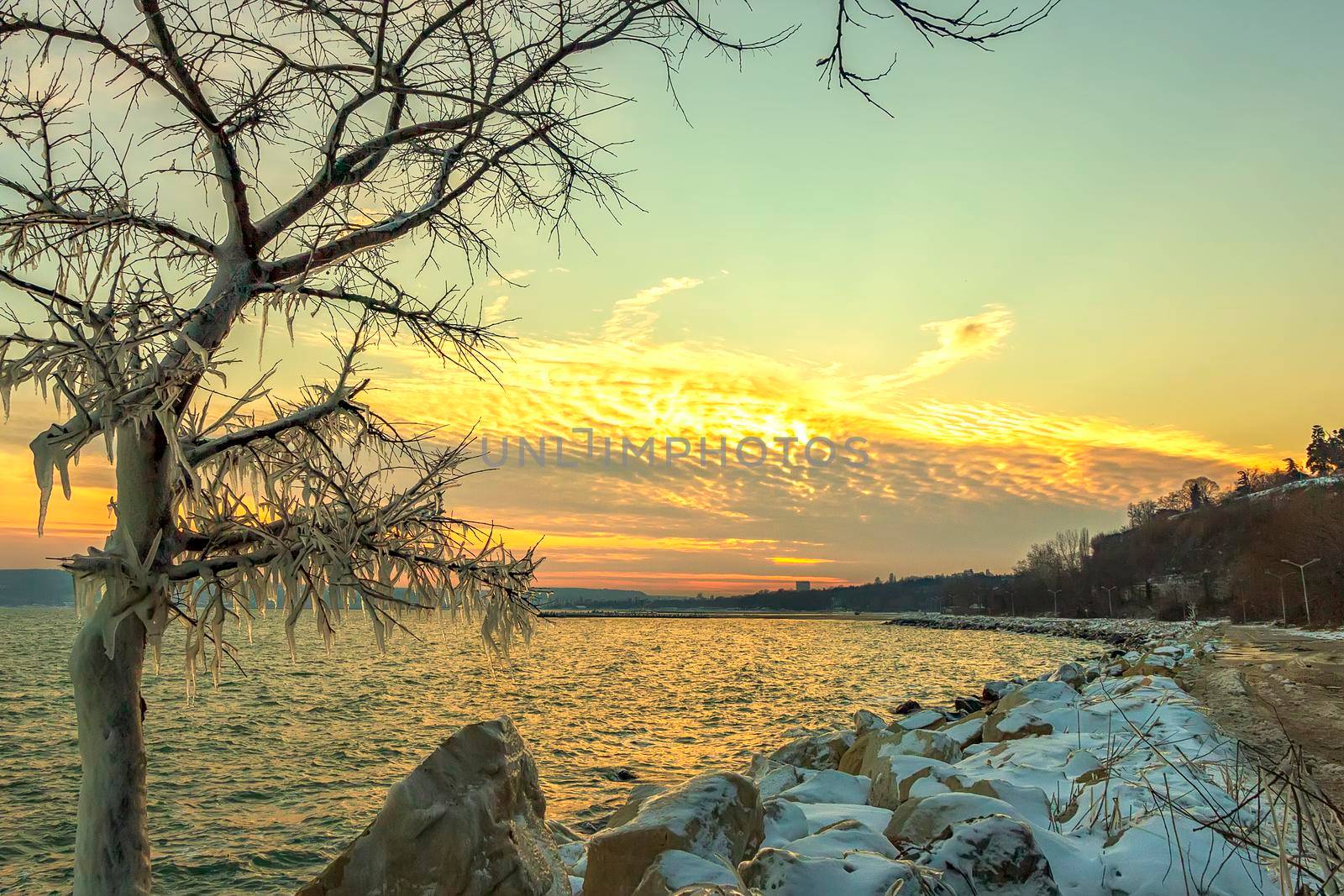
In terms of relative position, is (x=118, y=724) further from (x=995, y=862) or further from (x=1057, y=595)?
(x=1057, y=595)

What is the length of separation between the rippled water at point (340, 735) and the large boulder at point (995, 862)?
2.87m

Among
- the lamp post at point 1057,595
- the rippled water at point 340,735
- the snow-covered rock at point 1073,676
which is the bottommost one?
the lamp post at point 1057,595

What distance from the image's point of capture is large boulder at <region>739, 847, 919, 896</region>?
13.8 feet

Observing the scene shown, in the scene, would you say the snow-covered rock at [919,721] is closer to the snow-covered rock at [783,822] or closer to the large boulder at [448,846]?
the snow-covered rock at [783,822]

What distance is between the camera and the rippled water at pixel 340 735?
12.1 m

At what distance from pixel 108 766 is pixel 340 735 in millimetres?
20634

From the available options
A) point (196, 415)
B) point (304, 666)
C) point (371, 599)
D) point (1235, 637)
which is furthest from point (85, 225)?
point (1235, 637)

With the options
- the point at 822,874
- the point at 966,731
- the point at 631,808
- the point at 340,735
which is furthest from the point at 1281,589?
the point at 822,874

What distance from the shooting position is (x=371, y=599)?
439 centimetres

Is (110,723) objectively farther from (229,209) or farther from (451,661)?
(451,661)

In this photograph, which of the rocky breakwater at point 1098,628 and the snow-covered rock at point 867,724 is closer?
the snow-covered rock at point 867,724

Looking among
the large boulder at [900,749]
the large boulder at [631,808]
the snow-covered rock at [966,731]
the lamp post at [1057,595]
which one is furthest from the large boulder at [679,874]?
the lamp post at [1057,595]

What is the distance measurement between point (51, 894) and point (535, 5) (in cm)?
1241

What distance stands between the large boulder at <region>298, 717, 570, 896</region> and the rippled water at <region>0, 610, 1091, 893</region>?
115 centimetres
